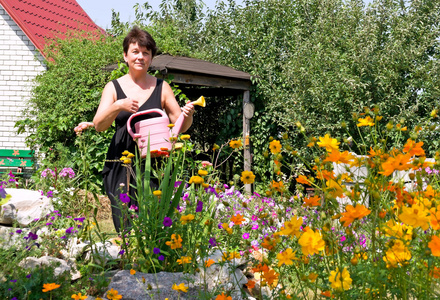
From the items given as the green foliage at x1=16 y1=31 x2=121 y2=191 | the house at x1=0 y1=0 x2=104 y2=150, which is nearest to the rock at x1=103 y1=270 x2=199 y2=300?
the green foliage at x1=16 y1=31 x2=121 y2=191

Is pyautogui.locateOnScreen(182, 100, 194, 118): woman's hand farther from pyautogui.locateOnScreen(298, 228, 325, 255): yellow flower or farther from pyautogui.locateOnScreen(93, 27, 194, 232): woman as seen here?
pyautogui.locateOnScreen(298, 228, 325, 255): yellow flower

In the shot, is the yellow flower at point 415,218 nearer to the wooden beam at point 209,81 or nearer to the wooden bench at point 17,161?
the wooden beam at point 209,81

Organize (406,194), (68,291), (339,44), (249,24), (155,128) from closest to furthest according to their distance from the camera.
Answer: (406,194), (68,291), (155,128), (339,44), (249,24)

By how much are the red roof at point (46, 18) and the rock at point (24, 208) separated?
20.9 ft

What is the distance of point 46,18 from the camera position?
34.6 feet

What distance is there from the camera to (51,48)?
9031 mm

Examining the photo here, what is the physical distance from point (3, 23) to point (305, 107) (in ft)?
19.7

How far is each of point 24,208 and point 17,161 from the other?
5.92 metres

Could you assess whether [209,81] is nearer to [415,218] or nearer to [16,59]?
[16,59]

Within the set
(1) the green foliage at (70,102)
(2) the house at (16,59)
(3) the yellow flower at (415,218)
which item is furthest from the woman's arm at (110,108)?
(2) the house at (16,59)

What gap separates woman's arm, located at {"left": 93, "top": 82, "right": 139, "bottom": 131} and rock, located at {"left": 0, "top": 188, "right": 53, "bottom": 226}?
2.23ft

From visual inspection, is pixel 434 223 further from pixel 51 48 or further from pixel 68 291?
pixel 51 48

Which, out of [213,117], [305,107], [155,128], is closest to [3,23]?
[213,117]

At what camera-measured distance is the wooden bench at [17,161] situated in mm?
8844
